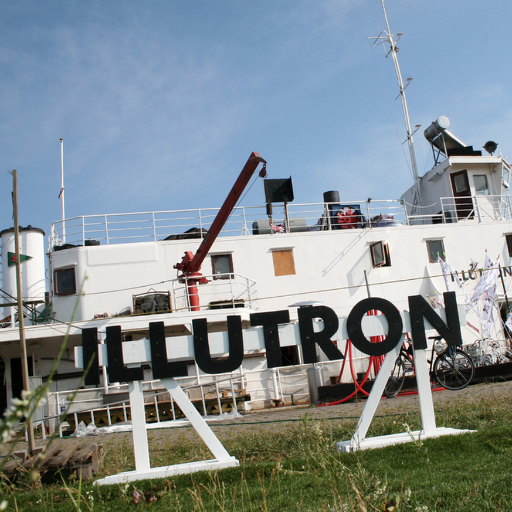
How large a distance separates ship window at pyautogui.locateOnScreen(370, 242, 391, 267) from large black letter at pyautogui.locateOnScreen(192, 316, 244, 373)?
12877 millimetres

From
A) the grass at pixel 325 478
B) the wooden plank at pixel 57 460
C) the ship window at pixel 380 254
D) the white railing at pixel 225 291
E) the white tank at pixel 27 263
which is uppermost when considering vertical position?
the white tank at pixel 27 263

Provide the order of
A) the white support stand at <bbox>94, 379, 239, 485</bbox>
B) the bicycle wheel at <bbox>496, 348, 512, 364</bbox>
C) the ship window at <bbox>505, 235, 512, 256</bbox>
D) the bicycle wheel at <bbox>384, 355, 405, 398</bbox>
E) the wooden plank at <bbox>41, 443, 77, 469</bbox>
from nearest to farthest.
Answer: the white support stand at <bbox>94, 379, 239, 485</bbox> → the wooden plank at <bbox>41, 443, 77, 469</bbox> → the bicycle wheel at <bbox>384, 355, 405, 398</bbox> → the bicycle wheel at <bbox>496, 348, 512, 364</bbox> → the ship window at <bbox>505, 235, 512, 256</bbox>

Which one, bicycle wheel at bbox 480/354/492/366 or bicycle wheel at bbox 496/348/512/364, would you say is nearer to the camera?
bicycle wheel at bbox 480/354/492/366

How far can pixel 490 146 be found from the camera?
24.6 meters

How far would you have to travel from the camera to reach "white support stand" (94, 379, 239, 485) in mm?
6625

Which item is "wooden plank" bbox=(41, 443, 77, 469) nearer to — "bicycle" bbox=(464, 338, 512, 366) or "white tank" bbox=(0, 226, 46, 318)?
"bicycle" bbox=(464, 338, 512, 366)

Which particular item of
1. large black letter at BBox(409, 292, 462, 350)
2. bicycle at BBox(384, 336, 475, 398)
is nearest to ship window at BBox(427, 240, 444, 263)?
bicycle at BBox(384, 336, 475, 398)

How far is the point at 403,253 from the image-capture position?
2017cm

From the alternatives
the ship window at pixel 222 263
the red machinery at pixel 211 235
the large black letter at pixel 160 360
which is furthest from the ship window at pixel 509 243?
the large black letter at pixel 160 360

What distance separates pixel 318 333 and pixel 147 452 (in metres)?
2.88

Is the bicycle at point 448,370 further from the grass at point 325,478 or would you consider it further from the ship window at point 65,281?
the ship window at point 65,281

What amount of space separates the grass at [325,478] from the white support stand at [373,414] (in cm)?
29

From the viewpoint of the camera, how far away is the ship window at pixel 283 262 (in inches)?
750

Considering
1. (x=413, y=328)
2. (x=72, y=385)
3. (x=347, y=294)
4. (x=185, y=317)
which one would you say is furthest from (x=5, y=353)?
(x=413, y=328)
